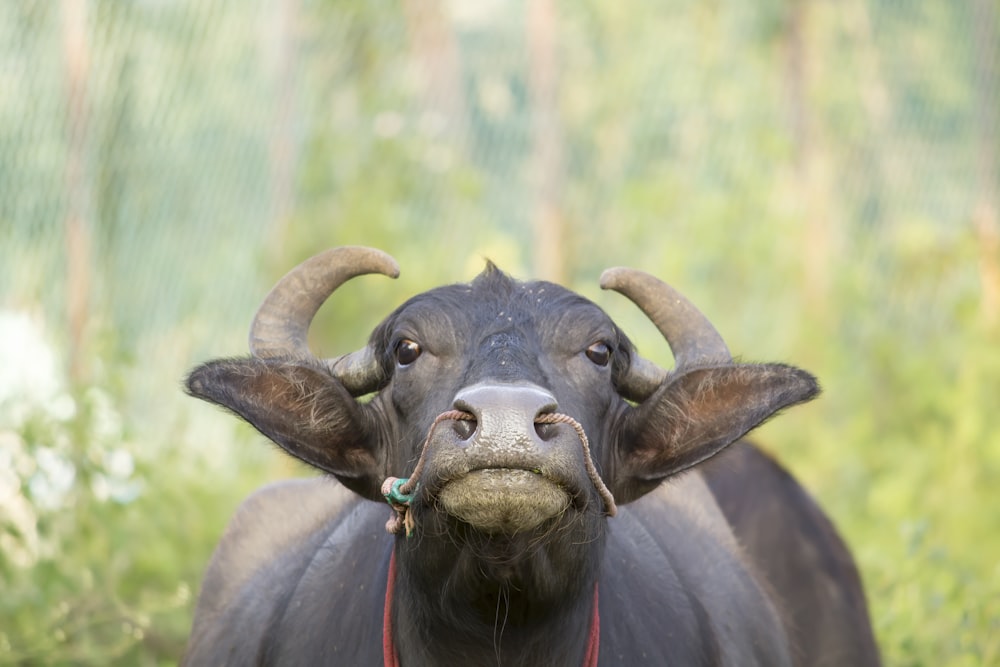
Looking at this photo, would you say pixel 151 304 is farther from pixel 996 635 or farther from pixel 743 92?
pixel 996 635

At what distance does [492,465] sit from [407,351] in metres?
0.76

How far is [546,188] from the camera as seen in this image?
35.0 feet

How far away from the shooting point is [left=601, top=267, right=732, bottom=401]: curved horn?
13.2 ft

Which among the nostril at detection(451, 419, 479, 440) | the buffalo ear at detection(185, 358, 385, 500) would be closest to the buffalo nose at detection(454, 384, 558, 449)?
the nostril at detection(451, 419, 479, 440)

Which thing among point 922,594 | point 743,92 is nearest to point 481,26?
point 743,92

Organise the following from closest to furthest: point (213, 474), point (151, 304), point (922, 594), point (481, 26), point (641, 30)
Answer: point (922, 594), point (213, 474), point (151, 304), point (481, 26), point (641, 30)

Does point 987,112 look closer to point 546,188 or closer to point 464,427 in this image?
point 546,188

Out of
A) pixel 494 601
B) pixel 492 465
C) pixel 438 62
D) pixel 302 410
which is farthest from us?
pixel 438 62

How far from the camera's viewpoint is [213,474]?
26.5 ft

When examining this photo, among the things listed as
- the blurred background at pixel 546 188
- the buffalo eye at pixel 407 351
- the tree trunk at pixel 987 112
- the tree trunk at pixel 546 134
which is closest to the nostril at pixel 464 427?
the buffalo eye at pixel 407 351

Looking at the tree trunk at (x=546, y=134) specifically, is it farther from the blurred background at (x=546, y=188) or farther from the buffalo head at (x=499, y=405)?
the buffalo head at (x=499, y=405)

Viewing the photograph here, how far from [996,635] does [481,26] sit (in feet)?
22.4

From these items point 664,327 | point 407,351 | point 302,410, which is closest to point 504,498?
point 407,351

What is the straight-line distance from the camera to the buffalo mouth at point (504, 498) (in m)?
3.00
